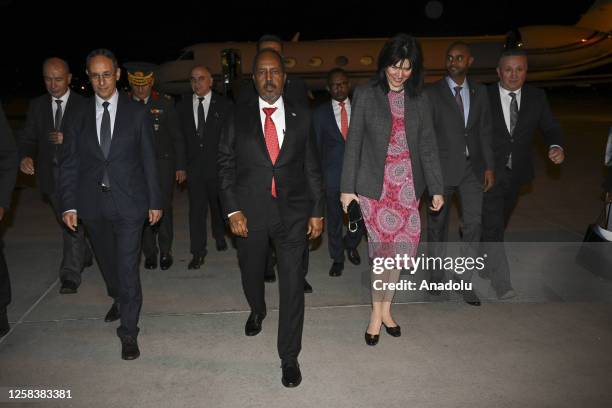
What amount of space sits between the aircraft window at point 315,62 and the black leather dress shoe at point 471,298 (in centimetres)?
1968

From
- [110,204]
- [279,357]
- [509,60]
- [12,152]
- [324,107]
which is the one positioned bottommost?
[279,357]

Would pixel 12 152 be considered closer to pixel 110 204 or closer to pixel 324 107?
pixel 110 204

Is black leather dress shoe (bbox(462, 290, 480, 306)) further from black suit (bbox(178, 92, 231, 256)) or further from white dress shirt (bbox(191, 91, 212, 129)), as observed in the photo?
white dress shirt (bbox(191, 91, 212, 129))

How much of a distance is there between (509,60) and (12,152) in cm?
399

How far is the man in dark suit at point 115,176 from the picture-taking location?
3674 millimetres

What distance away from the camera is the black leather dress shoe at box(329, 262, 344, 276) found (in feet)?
18.1

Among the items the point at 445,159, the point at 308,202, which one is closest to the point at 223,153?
the point at 308,202

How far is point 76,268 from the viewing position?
17.1 ft

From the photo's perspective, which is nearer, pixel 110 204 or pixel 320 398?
pixel 320 398

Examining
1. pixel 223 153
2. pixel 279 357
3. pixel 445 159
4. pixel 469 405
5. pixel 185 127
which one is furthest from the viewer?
pixel 185 127

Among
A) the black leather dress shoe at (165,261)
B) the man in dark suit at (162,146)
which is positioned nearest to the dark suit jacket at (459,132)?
the man in dark suit at (162,146)

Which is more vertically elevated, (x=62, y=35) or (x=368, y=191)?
(x=62, y=35)

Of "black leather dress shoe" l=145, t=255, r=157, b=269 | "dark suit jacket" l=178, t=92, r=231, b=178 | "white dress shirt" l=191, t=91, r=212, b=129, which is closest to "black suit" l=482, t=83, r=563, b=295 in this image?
"dark suit jacket" l=178, t=92, r=231, b=178

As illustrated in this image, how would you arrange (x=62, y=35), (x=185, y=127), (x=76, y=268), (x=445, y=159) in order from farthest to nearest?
1. (x=62, y=35)
2. (x=185, y=127)
3. (x=76, y=268)
4. (x=445, y=159)
